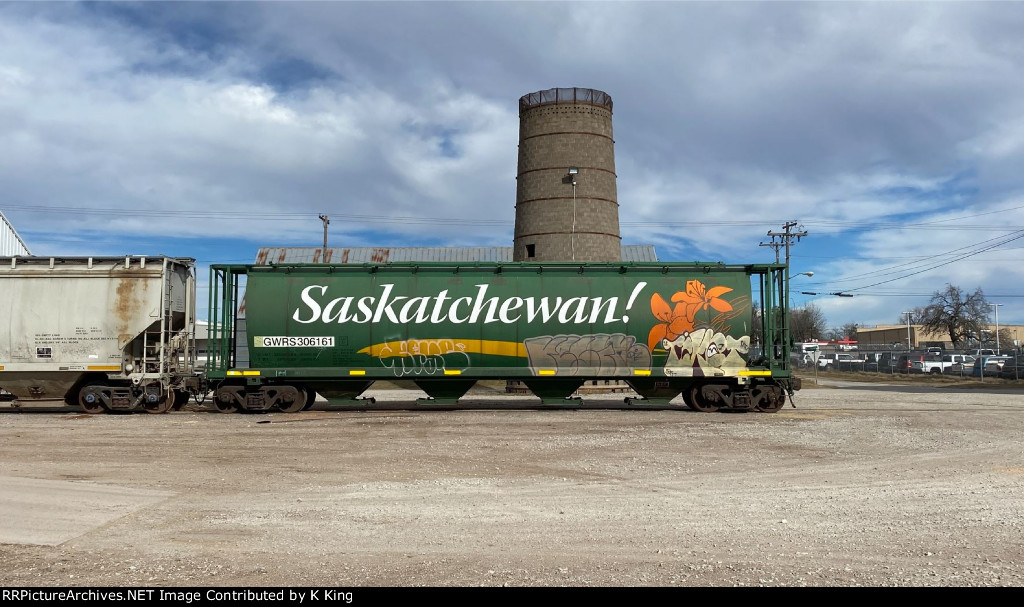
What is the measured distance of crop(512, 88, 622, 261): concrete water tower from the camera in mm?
28500

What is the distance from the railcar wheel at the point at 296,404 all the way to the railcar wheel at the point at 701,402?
35.7 feet

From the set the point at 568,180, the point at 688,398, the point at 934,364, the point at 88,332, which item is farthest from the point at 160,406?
the point at 934,364

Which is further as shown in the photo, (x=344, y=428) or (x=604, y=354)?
(x=604, y=354)

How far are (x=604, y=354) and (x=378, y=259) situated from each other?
26532mm

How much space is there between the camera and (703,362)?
18.6 meters

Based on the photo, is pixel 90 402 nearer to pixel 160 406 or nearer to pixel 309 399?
pixel 160 406

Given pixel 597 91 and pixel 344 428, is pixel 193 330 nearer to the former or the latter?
pixel 344 428

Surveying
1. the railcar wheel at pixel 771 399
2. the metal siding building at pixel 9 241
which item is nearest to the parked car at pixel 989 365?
the railcar wheel at pixel 771 399

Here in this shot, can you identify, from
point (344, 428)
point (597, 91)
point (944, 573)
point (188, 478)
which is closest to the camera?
point (944, 573)

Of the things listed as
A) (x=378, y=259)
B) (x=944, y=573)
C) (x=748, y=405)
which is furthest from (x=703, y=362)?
(x=378, y=259)

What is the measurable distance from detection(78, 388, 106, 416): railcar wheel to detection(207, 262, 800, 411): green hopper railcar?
2.95 m

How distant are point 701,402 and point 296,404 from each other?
37.1 feet

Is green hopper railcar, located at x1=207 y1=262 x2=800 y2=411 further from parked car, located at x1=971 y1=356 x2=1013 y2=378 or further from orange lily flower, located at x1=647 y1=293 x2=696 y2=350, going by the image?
parked car, located at x1=971 y1=356 x2=1013 y2=378

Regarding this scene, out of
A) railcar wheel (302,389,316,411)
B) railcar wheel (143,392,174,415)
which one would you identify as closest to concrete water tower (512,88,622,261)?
railcar wheel (302,389,316,411)
